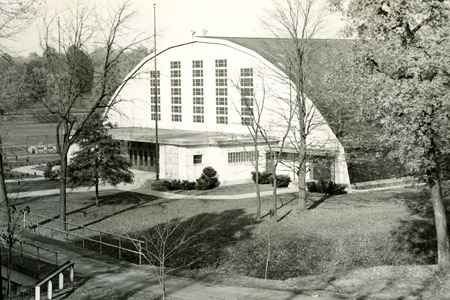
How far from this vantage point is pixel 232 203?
32219 mm

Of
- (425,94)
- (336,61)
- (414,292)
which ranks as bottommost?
(414,292)

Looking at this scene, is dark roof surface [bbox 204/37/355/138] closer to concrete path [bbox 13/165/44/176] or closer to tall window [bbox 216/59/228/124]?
tall window [bbox 216/59/228/124]

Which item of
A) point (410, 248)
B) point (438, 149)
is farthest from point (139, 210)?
point (438, 149)

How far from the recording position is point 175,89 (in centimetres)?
4766

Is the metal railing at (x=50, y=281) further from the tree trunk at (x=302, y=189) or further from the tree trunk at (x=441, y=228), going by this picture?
the tree trunk at (x=302, y=189)

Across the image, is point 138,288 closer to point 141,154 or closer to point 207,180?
point 207,180

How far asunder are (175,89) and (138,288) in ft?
110

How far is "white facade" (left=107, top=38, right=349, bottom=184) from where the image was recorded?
38562mm

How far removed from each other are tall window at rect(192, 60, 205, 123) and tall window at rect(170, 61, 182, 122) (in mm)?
1900

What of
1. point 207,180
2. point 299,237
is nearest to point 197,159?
point 207,180

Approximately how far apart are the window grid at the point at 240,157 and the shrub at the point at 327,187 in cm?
622

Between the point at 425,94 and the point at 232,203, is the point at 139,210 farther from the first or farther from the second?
the point at 425,94

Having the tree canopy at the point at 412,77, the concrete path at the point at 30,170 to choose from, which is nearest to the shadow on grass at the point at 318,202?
the tree canopy at the point at 412,77

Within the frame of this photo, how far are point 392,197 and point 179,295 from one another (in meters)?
20.0
